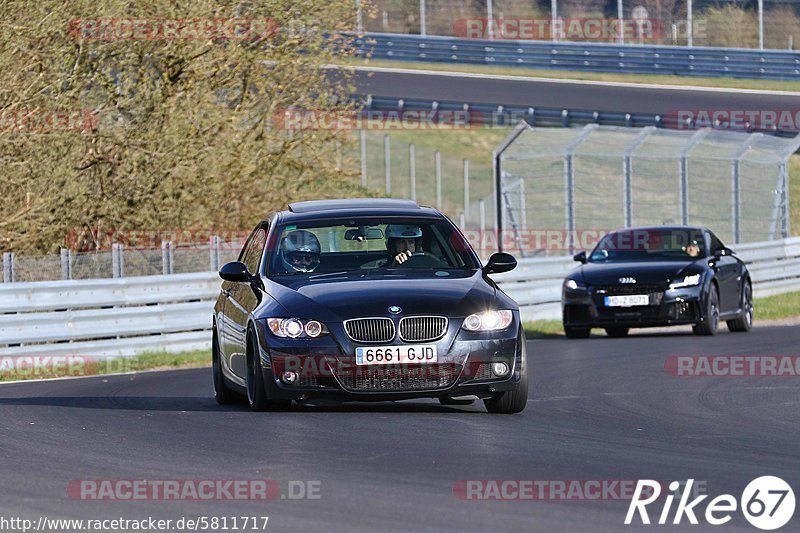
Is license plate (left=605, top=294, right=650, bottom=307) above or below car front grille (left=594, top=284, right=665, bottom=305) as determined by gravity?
below

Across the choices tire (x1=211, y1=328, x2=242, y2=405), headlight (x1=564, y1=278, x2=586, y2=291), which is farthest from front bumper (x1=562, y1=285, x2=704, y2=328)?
tire (x1=211, y1=328, x2=242, y2=405)

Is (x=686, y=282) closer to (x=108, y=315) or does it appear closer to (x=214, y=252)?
(x=214, y=252)

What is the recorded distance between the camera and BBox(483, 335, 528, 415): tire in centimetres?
1087

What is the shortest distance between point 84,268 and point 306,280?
10012 millimetres

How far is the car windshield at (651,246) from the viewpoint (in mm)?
21031

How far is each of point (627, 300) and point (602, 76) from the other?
100ft

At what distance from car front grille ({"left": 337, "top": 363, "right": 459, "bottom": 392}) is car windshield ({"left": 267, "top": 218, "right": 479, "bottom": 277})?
3.59 ft

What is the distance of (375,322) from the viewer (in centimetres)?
1046

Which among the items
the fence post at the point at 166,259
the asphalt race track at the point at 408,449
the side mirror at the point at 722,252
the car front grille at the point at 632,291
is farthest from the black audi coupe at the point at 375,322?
the side mirror at the point at 722,252

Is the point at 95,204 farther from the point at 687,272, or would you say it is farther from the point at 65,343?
the point at 687,272

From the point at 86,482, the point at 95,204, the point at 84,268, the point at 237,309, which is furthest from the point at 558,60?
the point at 86,482

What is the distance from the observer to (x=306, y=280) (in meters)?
11.2

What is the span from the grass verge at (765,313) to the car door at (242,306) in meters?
10.6

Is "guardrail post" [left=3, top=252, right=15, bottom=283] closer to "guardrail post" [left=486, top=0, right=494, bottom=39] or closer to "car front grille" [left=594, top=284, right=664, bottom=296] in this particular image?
"car front grille" [left=594, top=284, right=664, bottom=296]
